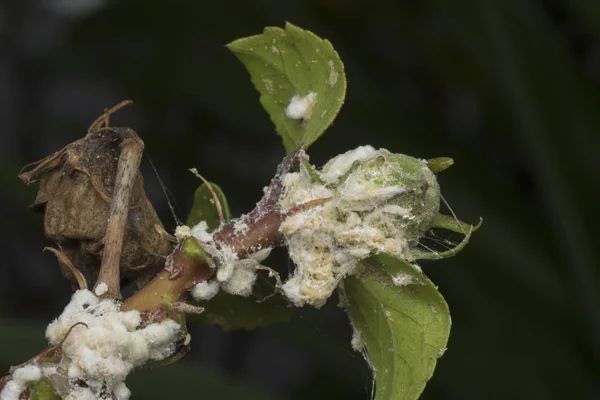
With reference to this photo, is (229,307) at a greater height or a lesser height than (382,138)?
greater

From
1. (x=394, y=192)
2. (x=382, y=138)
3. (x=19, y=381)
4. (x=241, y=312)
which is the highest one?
(x=394, y=192)

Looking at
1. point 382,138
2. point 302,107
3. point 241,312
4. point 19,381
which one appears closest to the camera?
point 19,381

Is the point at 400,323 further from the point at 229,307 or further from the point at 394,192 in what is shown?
the point at 229,307

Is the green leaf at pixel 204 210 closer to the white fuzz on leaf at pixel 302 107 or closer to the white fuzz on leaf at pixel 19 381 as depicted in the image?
the white fuzz on leaf at pixel 302 107

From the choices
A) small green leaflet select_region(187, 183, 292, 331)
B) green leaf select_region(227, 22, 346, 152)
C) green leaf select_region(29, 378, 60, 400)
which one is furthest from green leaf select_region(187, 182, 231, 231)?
green leaf select_region(29, 378, 60, 400)

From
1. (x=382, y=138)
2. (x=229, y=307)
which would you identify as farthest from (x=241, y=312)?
(x=382, y=138)

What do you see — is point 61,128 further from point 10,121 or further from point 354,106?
point 354,106

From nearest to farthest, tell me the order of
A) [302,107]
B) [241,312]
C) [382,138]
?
[302,107] < [241,312] < [382,138]
